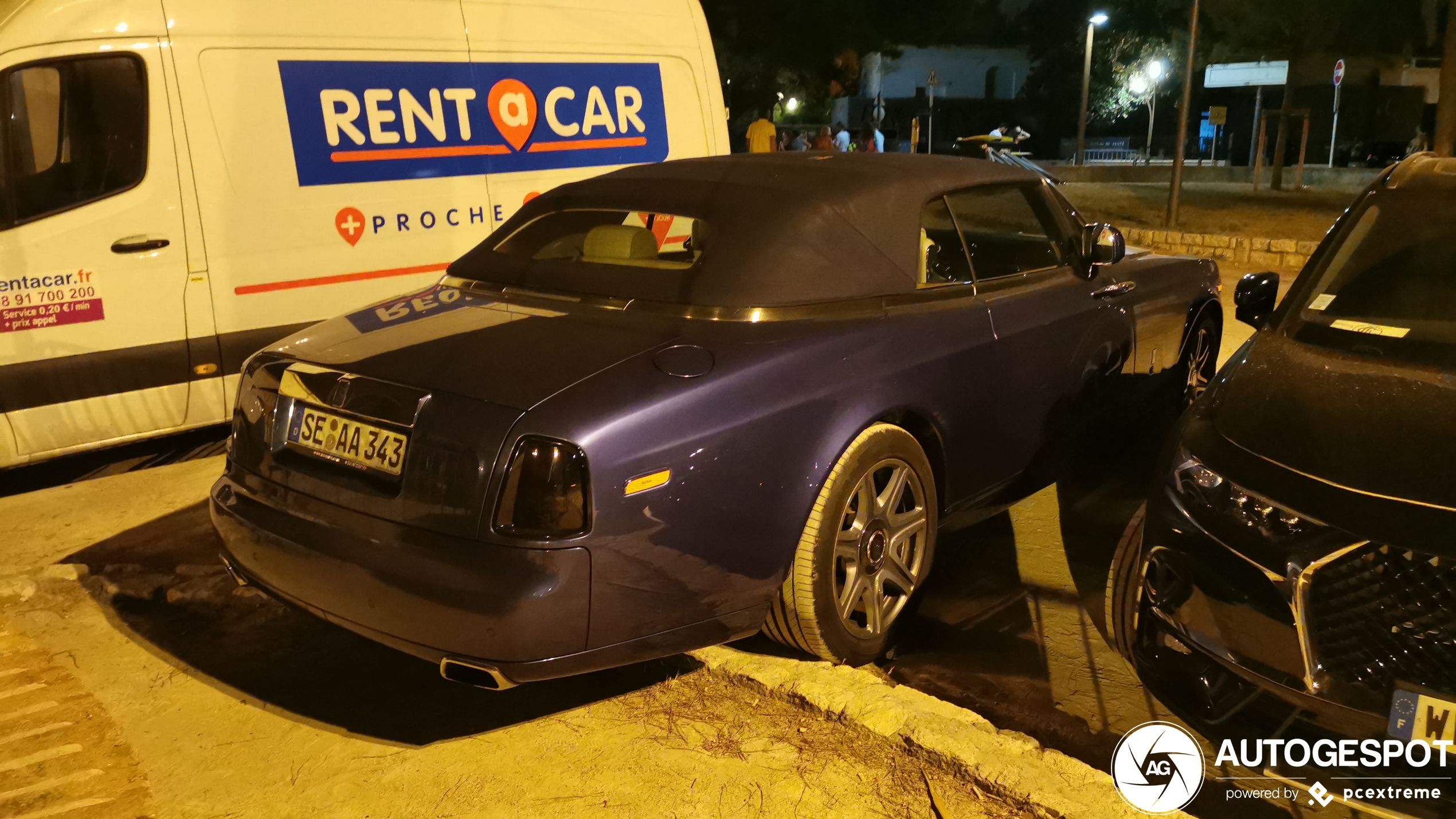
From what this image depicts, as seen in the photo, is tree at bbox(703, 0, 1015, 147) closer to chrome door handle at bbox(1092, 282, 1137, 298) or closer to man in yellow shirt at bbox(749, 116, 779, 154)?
man in yellow shirt at bbox(749, 116, 779, 154)

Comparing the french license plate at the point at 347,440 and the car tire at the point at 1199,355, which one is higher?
the french license plate at the point at 347,440

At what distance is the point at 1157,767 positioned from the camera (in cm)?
288

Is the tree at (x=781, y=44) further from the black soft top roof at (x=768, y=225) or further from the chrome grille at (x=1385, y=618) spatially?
the chrome grille at (x=1385, y=618)

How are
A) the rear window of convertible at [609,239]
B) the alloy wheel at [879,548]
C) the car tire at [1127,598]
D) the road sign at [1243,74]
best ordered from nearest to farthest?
the car tire at [1127,598] → the alloy wheel at [879,548] → the rear window of convertible at [609,239] → the road sign at [1243,74]

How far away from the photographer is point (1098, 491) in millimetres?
5047

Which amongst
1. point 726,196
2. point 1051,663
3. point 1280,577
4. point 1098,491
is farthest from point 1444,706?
point 1098,491

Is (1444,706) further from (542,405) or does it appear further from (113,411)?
(113,411)

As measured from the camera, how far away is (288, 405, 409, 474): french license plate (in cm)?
277

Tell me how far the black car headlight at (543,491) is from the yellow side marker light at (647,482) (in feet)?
0.36

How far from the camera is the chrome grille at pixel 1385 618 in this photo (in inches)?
91.6

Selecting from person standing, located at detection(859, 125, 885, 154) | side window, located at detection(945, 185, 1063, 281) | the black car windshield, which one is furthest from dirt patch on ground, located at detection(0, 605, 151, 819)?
person standing, located at detection(859, 125, 885, 154)

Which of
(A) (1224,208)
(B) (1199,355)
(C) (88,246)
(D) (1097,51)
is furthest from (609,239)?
(D) (1097,51)

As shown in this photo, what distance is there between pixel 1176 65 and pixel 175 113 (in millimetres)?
38279

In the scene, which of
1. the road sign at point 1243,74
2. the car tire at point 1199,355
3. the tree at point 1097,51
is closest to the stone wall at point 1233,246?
the car tire at point 1199,355
